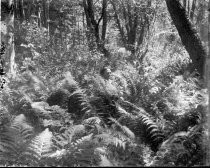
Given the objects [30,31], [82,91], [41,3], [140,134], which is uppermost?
[41,3]

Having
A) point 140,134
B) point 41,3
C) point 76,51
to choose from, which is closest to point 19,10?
point 41,3

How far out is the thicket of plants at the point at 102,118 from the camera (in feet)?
15.9

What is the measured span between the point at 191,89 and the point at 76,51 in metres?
5.25

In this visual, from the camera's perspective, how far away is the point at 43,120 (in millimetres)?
Answer: 6168

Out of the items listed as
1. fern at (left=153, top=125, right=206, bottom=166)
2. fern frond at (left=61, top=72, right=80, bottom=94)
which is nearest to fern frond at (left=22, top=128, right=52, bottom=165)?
fern at (left=153, top=125, right=206, bottom=166)

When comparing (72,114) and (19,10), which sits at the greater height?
(19,10)

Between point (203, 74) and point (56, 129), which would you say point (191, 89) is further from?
point (56, 129)

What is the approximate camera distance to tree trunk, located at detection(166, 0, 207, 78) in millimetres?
6992

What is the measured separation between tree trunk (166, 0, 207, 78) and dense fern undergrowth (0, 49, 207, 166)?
528mm

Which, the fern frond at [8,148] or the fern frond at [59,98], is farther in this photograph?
the fern frond at [59,98]

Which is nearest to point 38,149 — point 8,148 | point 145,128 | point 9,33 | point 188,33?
point 8,148

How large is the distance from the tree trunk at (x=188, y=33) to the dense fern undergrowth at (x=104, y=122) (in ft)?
1.73

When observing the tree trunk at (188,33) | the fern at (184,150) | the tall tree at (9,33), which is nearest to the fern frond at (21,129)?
the fern at (184,150)

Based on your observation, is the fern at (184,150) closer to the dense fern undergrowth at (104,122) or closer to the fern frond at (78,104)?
the dense fern undergrowth at (104,122)
